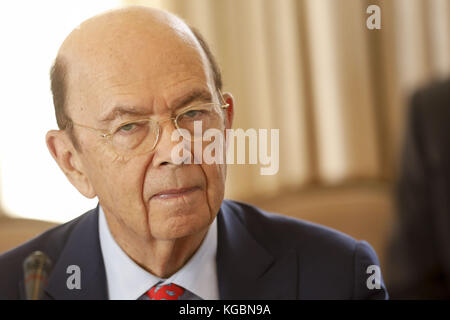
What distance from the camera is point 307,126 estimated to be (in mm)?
784

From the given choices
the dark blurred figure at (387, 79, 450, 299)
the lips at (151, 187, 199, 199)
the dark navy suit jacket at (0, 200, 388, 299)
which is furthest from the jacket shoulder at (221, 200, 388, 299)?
the dark blurred figure at (387, 79, 450, 299)

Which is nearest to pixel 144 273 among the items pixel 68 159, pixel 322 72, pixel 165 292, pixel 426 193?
pixel 165 292

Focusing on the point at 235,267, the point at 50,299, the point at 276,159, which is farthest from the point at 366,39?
the point at 50,299

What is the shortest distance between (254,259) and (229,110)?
167 mm

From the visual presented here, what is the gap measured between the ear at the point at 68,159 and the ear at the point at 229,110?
0.15 metres

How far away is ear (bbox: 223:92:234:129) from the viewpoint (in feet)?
2.00

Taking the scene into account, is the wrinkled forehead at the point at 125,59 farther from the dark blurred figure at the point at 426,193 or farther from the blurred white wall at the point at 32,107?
the dark blurred figure at the point at 426,193

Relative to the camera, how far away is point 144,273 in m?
0.62

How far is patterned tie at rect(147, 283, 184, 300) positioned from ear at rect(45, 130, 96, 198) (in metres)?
0.12

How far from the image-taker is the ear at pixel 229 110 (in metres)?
0.61

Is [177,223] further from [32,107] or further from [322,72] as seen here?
[322,72]

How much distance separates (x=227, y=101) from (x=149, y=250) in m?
0.17
